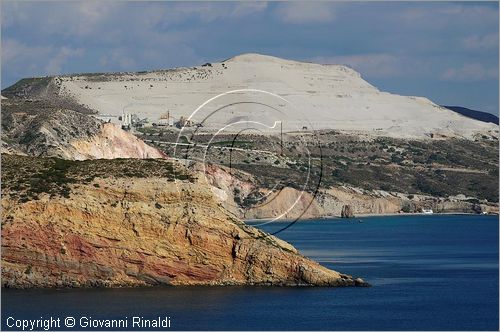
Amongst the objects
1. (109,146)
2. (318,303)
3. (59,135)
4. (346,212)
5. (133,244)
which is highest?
(346,212)

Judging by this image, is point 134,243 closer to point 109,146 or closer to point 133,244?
point 133,244

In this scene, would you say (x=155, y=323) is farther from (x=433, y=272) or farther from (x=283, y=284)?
(x=433, y=272)

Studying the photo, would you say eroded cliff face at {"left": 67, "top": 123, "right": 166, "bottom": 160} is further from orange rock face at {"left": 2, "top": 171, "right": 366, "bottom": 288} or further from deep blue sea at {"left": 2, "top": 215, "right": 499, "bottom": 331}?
orange rock face at {"left": 2, "top": 171, "right": 366, "bottom": 288}

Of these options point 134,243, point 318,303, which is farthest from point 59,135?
point 318,303

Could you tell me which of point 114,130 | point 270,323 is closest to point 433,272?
point 270,323

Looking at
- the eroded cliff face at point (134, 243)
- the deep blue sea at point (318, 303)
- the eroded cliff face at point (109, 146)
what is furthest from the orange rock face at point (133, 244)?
the eroded cliff face at point (109, 146)
